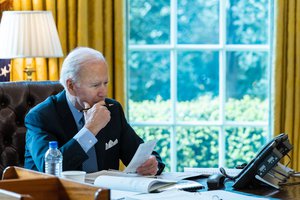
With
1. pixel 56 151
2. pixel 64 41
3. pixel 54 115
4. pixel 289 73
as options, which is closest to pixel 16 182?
pixel 56 151

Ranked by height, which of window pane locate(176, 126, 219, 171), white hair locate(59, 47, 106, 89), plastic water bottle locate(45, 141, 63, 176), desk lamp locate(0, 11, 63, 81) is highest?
desk lamp locate(0, 11, 63, 81)

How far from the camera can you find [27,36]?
13.0 feet

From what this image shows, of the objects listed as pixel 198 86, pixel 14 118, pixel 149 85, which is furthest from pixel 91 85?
pixel 198 86

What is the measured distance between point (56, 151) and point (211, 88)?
8.01ft

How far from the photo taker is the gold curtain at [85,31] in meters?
4.36

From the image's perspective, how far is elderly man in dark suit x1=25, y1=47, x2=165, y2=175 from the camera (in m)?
2.81

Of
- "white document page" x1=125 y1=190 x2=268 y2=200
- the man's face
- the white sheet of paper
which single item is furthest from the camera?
the man's face

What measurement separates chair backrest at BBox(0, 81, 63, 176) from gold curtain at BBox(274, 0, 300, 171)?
1.97m

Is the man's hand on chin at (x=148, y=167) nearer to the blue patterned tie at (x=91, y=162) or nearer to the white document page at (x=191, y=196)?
the blue patterned tie at (x=91, y=162)

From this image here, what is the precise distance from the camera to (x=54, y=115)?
9.49 feet

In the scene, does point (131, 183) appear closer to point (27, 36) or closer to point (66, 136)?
point (66, 136)

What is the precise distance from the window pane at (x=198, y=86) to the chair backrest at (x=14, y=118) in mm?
1809

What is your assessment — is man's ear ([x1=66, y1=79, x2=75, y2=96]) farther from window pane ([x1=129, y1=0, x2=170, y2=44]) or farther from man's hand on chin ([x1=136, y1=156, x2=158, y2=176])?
window pane ([x1=129, y1=0, x2=170, y2=44])

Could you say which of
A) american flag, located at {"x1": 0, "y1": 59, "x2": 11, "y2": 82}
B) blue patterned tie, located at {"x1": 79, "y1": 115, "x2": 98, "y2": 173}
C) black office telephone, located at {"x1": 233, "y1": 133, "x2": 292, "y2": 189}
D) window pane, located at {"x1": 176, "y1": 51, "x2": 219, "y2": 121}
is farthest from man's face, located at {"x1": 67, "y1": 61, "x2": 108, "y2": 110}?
window pane, located at {"x1": 176, "y1": 51, "x2": 219, "y2": 121}
